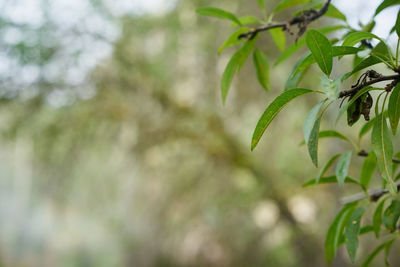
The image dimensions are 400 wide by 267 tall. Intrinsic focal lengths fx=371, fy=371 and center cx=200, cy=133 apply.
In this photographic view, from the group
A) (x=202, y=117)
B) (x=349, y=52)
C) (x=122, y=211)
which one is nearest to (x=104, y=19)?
(x=202, y=117)

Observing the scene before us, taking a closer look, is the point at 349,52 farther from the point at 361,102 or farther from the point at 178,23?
the point at 178,23

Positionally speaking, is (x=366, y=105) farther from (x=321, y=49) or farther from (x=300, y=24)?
(x=300, y=24)

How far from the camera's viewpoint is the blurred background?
2.16 meters

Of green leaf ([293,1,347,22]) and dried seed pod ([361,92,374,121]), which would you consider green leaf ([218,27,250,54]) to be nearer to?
green leaf ([293,1,347,22])

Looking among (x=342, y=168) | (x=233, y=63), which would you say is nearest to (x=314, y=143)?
(x=342, y=168)

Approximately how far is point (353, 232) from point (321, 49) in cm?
28

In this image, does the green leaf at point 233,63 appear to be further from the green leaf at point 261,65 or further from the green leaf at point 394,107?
the green leaf at point 394,107

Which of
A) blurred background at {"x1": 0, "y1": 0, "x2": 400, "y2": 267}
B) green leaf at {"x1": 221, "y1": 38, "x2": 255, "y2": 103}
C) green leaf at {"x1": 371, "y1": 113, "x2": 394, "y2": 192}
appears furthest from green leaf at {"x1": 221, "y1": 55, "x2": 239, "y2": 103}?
blurred background at {"x1": 0, "y1": 0, "x2": 400, "y2": 267}

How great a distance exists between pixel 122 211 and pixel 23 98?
1567mm

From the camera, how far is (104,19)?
2.23 m

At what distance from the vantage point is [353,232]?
537mm

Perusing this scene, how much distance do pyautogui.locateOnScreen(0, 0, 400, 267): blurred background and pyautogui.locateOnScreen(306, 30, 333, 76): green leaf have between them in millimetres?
1787

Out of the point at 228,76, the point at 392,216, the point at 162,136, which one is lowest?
the point at 392,216

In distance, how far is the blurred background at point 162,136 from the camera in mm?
2156
